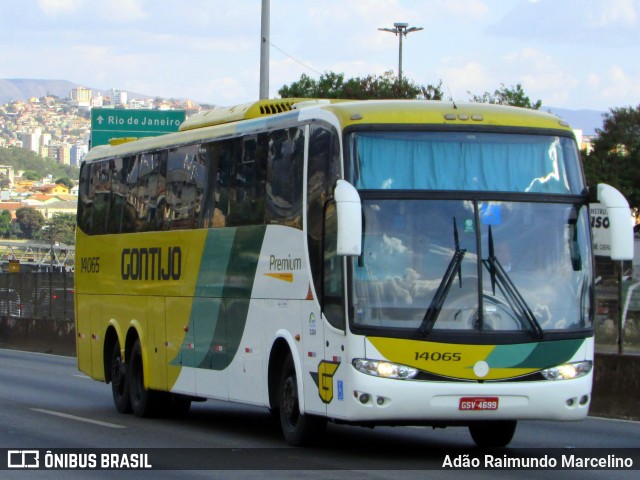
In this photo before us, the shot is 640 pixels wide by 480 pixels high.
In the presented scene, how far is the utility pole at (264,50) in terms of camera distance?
30.0m

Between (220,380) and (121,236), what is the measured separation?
4207 millimetres

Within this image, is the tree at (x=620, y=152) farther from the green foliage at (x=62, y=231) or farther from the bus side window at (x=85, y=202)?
the green foliage at (x=62, y=231)

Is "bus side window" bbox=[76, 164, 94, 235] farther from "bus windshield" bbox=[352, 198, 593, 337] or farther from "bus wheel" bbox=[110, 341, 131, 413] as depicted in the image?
"bus windshield" bbox=[352, 198, 593, 337]

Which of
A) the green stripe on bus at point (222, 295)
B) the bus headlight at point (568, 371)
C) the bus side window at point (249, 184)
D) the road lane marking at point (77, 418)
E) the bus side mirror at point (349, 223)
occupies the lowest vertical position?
the road lane marking at point (77, 418)

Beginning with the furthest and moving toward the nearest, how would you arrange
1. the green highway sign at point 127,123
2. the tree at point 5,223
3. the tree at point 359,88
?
the tree at point 5,223 < the tree at point 359,88 < the green highway sign at point 127,123

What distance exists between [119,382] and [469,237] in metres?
8.13

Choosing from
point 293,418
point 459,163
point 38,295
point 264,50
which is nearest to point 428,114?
point 459,163

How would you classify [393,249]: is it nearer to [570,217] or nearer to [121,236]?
[570,217]

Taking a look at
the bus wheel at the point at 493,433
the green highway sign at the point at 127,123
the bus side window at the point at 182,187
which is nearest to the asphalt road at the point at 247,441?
the bus wheel at the point at 493,433

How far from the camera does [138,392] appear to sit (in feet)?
63.0

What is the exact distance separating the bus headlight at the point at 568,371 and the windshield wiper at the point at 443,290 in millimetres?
1133

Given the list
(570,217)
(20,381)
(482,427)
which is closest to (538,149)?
(570,217)

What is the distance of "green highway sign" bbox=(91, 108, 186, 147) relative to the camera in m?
41.0

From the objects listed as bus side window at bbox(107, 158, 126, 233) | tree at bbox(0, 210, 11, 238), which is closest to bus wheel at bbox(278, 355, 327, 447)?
bus side window at bbox(107, 158, 126, 233)
